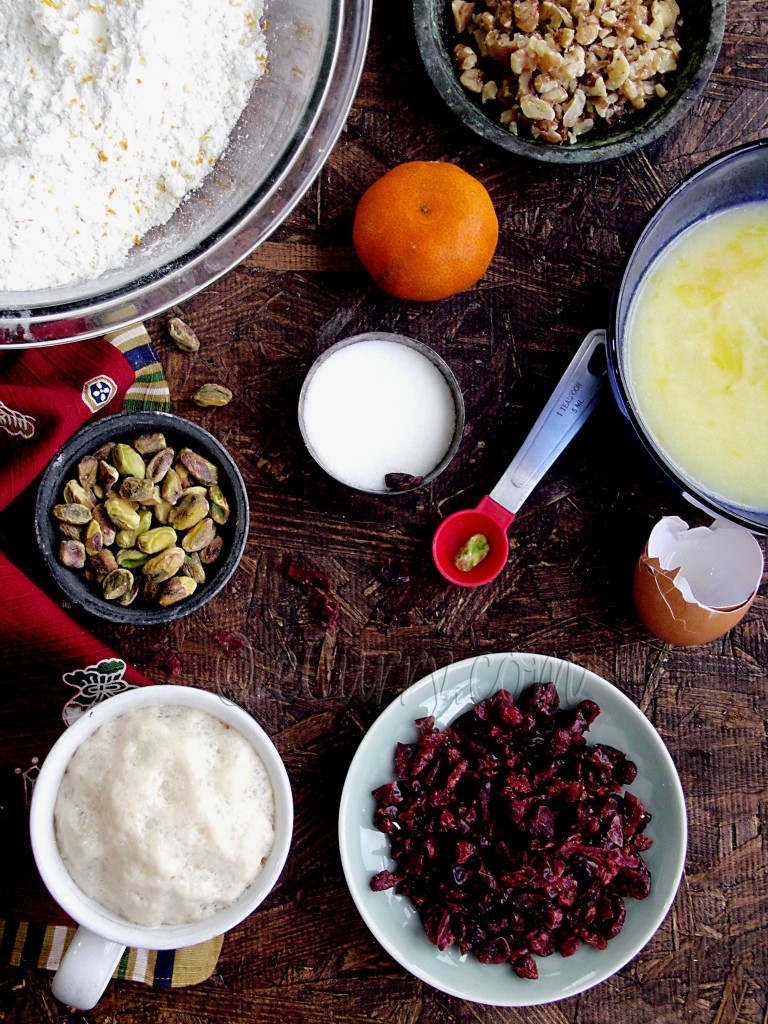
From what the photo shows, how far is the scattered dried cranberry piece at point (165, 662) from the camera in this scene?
5.03ft

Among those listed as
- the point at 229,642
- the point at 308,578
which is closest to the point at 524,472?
the point at 308,578

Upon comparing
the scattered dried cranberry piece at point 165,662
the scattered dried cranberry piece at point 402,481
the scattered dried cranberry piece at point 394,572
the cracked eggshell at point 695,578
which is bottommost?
the scattered dried cranberry piece at point 165,662

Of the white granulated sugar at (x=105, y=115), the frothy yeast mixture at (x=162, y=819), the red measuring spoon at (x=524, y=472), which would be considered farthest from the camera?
the red measuring spoon at (x=524, y=472)

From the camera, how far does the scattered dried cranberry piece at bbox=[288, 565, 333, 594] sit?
154 centimetres

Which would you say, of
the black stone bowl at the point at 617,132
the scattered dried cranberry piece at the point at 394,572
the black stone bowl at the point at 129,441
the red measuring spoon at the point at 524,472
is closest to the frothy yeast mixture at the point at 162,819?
the black stone bowl at the point at 129,441

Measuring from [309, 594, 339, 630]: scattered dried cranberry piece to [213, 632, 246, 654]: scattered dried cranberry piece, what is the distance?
0.46 feet

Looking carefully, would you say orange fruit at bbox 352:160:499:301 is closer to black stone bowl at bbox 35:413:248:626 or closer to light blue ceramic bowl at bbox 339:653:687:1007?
black stone bowl at bbox 35:413:248:626

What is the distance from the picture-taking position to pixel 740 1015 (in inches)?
60.8

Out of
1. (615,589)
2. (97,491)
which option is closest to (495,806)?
(615,589)

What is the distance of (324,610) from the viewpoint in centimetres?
153

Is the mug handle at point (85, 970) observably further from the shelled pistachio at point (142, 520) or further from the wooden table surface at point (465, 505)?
the shelled pistachio at point (142, 520)

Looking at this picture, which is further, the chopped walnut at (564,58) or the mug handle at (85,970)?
the chopped walnut at (564,58)

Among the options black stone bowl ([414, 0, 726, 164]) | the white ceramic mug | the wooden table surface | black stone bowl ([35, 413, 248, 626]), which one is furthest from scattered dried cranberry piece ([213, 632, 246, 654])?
black stone bowl ([414, 0, 726, 164])

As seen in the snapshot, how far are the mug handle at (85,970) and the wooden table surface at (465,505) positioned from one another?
1.16 ft
